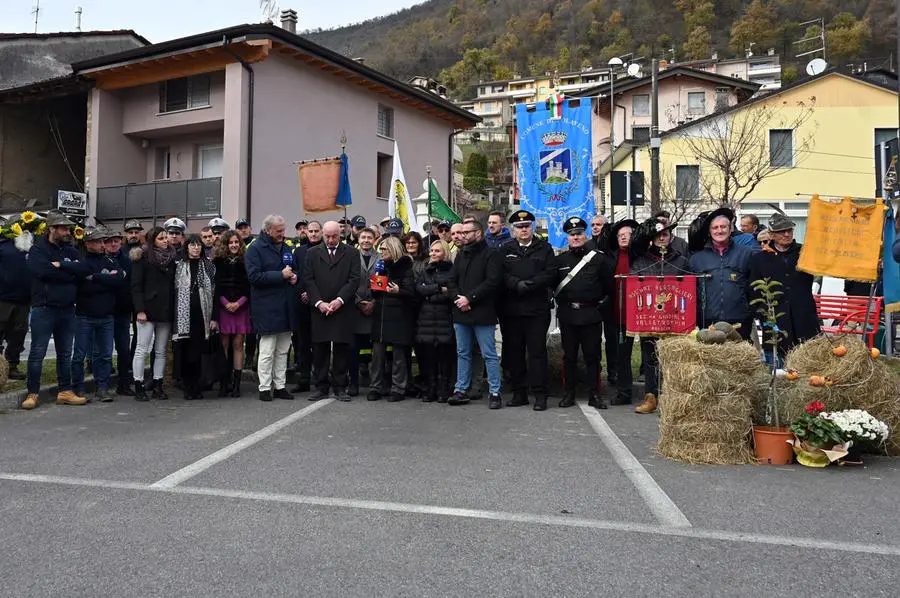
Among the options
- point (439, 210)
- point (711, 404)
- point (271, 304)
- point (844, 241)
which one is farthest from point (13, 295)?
point (844, 241)

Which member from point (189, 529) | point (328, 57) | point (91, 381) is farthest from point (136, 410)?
point (328, 57)

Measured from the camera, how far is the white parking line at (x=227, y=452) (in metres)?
4.77

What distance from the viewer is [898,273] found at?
7.00 metres

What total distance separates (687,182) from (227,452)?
2965 centimetres

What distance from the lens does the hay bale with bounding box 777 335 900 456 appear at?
5.61 m

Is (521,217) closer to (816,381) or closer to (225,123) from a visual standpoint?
(816,381)

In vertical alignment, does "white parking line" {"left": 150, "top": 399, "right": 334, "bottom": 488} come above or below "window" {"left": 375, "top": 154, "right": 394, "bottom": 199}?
below

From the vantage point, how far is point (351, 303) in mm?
8336

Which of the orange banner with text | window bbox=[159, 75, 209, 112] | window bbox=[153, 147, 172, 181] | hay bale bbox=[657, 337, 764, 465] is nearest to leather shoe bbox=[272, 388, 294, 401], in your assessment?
hay bale bbox=[657, 337, 764, 465]

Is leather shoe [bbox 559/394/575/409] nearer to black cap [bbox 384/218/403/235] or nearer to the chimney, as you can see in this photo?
black cap [bbox 384/218/403/235]

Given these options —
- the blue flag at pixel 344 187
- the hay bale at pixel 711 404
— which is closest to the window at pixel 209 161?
the blue flag at pixel 344 187

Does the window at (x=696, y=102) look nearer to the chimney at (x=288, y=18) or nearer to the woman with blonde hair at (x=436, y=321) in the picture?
the chimney at (x=288, y=18)

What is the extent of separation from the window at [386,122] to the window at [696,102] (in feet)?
79.5

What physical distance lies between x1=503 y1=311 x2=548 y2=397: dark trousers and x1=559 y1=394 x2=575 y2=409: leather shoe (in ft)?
0.79
